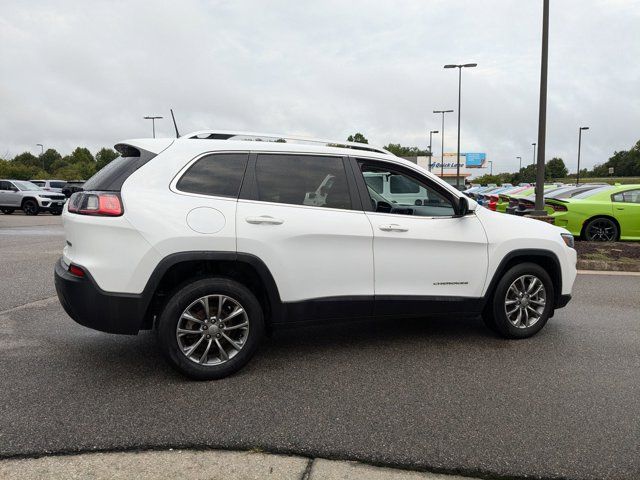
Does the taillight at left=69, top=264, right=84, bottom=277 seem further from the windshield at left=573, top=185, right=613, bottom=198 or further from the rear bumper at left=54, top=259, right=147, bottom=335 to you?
the windshield at left=573, top=185, right=613, bottom=198

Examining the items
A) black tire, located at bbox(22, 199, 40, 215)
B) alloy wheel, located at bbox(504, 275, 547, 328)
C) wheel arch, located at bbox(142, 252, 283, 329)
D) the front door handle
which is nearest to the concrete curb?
wheel arch, located at bbox(142, 252, 283, 329)

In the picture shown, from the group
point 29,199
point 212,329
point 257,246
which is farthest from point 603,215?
point 29,199

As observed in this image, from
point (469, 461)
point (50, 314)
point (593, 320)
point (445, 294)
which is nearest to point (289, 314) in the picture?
point (445, 294)

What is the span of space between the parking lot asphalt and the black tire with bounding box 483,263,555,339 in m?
0.13

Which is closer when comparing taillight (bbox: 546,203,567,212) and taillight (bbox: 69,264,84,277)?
taillight (bbox: 69,264,84,277)

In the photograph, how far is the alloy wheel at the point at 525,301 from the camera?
4.80 m

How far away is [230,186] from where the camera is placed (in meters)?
3.92

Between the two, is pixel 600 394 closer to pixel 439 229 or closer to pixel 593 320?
pixel 439 229

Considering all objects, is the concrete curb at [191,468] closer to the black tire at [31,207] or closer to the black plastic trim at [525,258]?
the black plastic trim at [525,258]

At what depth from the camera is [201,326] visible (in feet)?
12.3

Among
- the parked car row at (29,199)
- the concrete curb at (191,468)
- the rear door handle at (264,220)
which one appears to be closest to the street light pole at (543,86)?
the rear door handle at (264,220)

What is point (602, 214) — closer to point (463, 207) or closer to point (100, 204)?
point (463, 207)

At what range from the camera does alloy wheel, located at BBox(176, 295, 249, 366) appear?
373 centimetres

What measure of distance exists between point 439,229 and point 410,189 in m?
0.52
